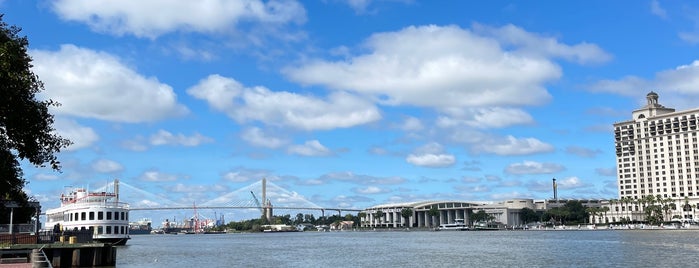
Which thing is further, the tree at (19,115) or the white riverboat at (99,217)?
the white riverboat at (99,217)

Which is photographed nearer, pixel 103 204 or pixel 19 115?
pixel 19 115

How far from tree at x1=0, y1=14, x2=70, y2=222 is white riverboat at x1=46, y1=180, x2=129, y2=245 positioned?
263 ft

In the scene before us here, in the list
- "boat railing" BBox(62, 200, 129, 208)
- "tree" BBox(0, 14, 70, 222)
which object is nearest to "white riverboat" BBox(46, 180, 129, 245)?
"boat railing" BBox(62, 200, 129, 208)

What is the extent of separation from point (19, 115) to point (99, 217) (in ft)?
292

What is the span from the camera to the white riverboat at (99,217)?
376 feet

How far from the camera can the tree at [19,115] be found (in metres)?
29.1

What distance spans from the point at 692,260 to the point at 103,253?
2499 inches

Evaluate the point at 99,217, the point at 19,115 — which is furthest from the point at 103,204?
the point at 19,115

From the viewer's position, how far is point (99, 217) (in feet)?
377

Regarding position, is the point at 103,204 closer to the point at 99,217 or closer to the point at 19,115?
the point at 99,217

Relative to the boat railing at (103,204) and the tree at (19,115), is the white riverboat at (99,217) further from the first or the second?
the tree at (19,115)

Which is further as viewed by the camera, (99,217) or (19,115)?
(99,217)

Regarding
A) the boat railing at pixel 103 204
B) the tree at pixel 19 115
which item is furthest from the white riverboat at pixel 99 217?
the tree at pixel 19 115

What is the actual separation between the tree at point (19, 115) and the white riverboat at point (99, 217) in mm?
80271
